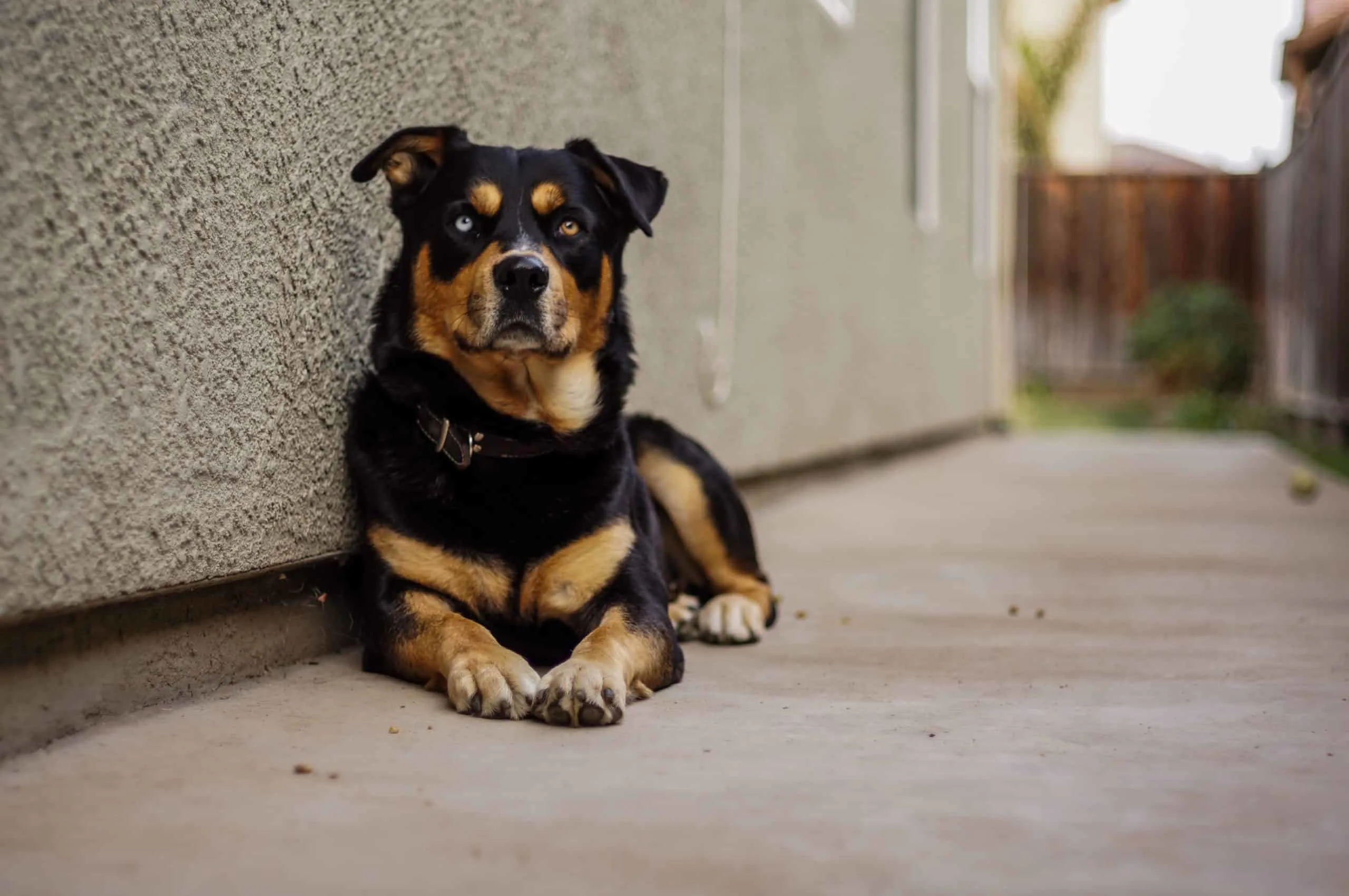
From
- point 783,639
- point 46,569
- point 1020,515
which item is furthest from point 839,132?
point 46,569

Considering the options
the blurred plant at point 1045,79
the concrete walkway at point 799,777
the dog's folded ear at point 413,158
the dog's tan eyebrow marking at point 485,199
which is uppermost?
the blurred plant at point 1045,79

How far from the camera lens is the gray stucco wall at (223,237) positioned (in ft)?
6.97

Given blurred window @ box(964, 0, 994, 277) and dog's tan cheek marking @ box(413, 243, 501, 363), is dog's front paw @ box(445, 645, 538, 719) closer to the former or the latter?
dog's tan cheek marking @ box(413, 243, 501, 363)

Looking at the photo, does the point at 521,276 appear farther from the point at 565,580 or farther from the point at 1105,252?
the point at 1105,252

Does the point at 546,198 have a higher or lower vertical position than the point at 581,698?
higher

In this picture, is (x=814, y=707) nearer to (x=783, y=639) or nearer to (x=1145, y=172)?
(x=783, y=639)

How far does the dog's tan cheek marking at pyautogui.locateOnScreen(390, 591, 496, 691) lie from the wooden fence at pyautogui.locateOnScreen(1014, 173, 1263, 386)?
→ 14.9 m

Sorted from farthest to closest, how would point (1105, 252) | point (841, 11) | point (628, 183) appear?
point (1105, 252)
point (841, 11)
point (628, 183)

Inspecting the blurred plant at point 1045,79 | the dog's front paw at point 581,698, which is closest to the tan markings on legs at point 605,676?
the dog's front paw at point 581,698

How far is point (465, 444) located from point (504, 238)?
0.42 meters

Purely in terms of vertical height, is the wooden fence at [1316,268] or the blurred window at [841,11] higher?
the blurred window at [841,11]

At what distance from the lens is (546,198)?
2896 millimetres

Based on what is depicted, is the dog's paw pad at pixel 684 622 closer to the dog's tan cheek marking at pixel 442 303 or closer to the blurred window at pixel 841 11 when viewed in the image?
the dog's tan cheek marking at pixel 442 303

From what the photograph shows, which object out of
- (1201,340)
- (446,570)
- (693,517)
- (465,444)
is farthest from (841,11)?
(1201,340)
